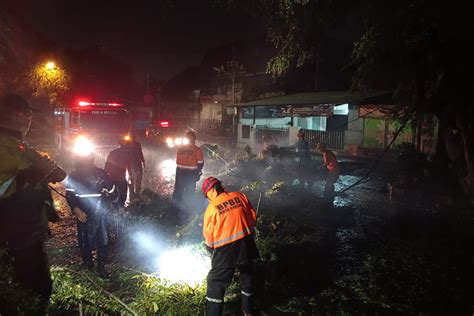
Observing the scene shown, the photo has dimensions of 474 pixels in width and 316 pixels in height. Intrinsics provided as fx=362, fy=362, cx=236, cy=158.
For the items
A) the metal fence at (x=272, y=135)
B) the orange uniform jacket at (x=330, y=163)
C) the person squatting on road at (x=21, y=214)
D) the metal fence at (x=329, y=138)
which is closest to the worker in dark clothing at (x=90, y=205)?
the person squatting on road at (x=21, y=214)

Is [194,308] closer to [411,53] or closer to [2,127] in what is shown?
[2,127]

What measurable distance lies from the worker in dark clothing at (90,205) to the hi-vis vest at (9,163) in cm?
210

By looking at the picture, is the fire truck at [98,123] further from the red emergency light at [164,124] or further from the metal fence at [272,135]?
the metal fence at [272,135]

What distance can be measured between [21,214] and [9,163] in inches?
21.8

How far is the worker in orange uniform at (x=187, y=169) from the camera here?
8172 mm

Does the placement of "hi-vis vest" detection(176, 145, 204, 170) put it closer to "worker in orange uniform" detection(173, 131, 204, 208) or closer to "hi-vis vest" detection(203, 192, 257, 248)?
"worker in orange uniform" detection(173, 131, 204, 208)

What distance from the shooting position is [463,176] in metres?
9.17

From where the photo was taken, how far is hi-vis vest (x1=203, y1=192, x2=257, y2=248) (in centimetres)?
380

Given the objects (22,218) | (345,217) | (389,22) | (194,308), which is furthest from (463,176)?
(22,218)

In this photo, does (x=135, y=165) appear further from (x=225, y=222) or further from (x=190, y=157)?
(x=225, y=222)

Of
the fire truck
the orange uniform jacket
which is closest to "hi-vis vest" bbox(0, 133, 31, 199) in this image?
the orange uniform jacket

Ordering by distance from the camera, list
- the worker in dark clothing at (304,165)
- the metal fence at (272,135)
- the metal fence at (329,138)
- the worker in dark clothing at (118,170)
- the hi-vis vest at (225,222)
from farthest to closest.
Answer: the metal fence at (272,135)
the metal fence at (329,138)
the worker in dark clothing at (304,165)
the worker in dark clothing at (118,170)
the hi-vis vest at (225,222)

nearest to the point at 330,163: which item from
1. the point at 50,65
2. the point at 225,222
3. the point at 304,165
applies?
the point at 304,165

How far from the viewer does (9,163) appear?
298 cm
